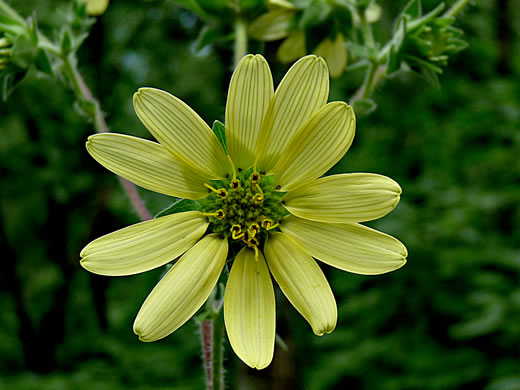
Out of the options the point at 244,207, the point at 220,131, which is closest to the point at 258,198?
the point at 244,207

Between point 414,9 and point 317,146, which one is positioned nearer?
point 317,146

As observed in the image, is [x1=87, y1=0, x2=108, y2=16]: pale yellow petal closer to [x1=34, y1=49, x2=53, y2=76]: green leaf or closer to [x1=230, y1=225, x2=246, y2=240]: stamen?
[x1=34, y1=49, x2=53, y2=76]: green leaf

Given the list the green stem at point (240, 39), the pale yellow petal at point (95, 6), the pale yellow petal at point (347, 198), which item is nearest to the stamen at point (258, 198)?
the pale yellow petal at point (347, 198)

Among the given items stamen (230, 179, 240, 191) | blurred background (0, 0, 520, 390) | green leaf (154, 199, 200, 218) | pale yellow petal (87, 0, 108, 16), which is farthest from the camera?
blurred background (0, 0, 520, 390)

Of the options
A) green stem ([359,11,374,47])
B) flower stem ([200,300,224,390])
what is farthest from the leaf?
flower stem ([200,300,224,390])

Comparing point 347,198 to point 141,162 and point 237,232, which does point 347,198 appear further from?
point 141,162
